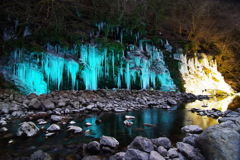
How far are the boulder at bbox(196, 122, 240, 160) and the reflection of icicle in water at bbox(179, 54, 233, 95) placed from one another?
1352 centimetres

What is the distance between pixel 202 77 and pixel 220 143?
53.4ft

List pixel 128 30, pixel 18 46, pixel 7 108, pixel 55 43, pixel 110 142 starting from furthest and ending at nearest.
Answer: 1. pixel 128 30
2. pixel 55 43
3. pixel 18 46
4. pixel 7 108
5. pixel 110 142

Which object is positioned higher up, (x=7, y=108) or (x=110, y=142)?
(x=7, y=108)

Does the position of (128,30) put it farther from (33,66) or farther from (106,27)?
(33,66)

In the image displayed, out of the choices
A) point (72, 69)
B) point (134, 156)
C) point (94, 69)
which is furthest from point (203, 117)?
point (72, 69)

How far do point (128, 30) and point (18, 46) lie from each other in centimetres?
835

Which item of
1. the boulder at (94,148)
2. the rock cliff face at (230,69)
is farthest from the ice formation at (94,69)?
the rock cliff face at (230,69)

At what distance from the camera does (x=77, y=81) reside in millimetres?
9938

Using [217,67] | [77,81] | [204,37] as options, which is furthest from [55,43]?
[217,67]

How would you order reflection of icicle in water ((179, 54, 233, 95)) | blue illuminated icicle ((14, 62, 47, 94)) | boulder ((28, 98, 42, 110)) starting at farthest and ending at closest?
reflection of icicle in water ((179, 54, 233, 95)), blue illuminated icicle ((14, 62, 47, 94)), boulder ((28, 98, 42, 110))

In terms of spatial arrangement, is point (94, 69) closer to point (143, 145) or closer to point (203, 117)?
point (203, 117)

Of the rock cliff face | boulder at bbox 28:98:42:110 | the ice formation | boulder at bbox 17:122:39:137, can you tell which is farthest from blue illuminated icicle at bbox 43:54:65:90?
the rock cliff face

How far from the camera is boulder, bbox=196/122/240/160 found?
5.57 ft

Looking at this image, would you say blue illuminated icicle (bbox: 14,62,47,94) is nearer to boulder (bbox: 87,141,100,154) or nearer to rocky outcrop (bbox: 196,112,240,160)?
boulder (bbox: 87,141,100,154)
